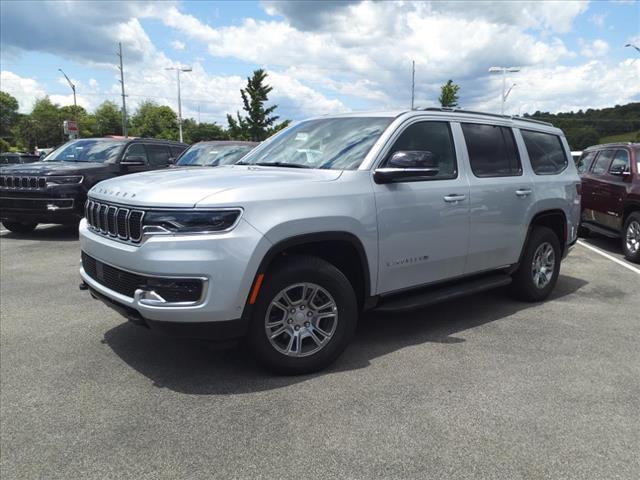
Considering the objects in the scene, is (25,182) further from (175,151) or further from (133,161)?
(175,151)

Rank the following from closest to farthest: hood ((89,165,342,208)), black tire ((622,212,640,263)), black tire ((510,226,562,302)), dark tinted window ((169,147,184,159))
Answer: hood ((89,165,342,208))
black tire ((510,226,562,302))
black tire ((622,212,640,263))
dark tinted window ((169,147,184,159))

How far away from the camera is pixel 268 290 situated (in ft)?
11.1

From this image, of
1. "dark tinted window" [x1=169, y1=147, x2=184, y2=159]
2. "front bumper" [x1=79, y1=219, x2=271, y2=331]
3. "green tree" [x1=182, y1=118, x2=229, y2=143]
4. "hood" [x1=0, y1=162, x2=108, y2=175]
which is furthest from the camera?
"green tree" [x1=182, y1=118, x2=229, y2=143]

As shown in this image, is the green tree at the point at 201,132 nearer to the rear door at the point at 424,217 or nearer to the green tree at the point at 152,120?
the green tree at the point at 152,120

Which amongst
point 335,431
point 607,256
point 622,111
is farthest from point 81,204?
point 622,111

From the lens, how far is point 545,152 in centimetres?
577

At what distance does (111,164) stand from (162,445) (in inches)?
319

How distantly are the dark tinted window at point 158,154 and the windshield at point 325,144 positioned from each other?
22.8ft

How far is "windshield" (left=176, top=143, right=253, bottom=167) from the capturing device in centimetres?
1039

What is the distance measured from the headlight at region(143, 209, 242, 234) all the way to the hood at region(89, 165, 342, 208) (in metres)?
0.06

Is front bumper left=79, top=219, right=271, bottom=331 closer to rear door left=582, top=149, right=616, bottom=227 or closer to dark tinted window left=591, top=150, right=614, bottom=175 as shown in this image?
rear door left=582, top=149, right=616, bottom=227

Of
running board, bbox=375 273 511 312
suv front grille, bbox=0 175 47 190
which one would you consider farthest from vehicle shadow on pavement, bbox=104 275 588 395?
suv front grille, bbox=0 175 47 190

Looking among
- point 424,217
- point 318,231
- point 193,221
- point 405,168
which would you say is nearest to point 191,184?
point 193,221

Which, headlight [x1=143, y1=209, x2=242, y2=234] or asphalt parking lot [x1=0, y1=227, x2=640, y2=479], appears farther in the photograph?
headlight [x1=143, y1=209, x2=242, y2=234]
